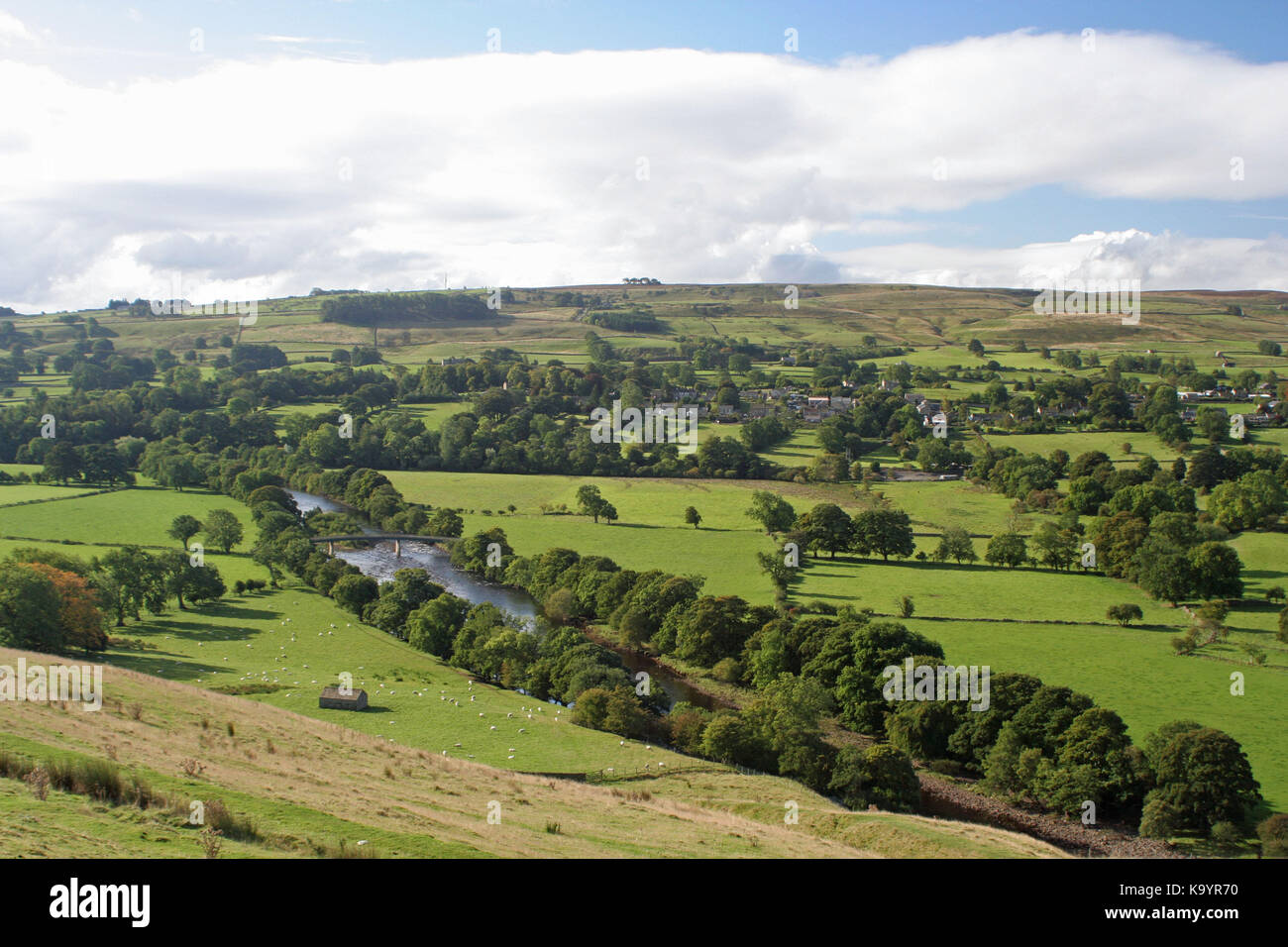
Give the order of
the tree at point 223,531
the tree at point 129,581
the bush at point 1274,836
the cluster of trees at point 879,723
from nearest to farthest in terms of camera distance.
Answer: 1. the bush at point 1274,836
2. the cluster of trees at point 879,723
3. the tree at point 129,581
4. the tree at point 223,531

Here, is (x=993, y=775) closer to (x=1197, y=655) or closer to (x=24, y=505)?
(x=1197, y=655)

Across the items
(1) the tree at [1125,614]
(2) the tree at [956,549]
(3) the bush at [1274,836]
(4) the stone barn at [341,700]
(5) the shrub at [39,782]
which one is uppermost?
(5) the shrub at [39,782]

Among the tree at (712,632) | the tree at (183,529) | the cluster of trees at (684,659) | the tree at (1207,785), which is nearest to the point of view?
the tree at (1207,785)

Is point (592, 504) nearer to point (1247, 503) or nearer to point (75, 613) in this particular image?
point (75, 613)

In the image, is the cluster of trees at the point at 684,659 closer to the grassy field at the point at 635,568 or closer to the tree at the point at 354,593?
the grassy field at the point at 635,568

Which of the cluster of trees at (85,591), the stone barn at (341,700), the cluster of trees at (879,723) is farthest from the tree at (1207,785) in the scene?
the cluster of trees at (85,591)
